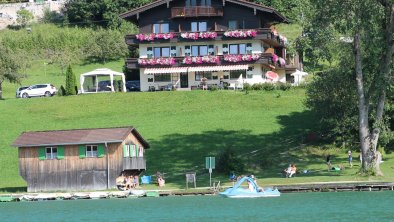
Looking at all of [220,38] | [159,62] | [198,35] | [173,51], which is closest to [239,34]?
[220,38]

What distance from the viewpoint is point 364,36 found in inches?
A: 2302

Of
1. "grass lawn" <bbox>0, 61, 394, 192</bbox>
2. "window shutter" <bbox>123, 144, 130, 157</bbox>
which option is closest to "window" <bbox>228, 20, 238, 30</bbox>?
"grass lawn" <bbox>0, 61, 394, 192</bbox>

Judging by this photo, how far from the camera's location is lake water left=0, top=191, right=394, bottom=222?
42.7 metres

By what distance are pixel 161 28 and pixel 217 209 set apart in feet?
192

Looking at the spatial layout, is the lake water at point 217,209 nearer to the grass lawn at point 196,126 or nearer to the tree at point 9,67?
the grass lawn at point 196,126

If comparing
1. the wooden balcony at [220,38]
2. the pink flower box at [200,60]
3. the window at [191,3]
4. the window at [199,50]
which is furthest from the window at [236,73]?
the window at [191,3]

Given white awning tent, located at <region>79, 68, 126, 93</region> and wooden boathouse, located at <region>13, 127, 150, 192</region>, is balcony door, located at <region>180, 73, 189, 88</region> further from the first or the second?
wooden boathouse, located at <region>13, 127, 150, 192</region>

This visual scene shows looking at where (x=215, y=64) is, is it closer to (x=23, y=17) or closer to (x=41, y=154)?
(x=41, y=154)

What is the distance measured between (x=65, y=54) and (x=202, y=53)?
32661 mm

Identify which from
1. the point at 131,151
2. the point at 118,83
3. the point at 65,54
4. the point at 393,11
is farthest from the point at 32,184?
the point at 65,54

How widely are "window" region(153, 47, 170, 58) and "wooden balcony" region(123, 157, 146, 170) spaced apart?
40.4m

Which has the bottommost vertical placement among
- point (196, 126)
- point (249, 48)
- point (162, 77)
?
point (196, 126)

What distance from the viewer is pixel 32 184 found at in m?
62.3

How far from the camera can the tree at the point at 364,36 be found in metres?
56.4
